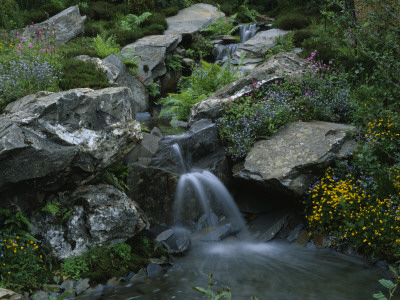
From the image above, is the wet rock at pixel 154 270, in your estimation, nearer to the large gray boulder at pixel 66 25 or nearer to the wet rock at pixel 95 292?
the wet rock at pixel 95 292

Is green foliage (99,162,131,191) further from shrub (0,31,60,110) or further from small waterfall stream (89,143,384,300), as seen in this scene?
shrub (0,31,60,110)

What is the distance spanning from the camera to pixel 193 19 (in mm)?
18391

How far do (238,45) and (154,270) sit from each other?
12018 millimetres

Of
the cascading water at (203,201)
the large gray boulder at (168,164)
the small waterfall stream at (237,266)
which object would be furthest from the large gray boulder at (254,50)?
the small waterfall stream at (237,266)

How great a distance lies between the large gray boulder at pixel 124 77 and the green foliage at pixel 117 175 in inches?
170

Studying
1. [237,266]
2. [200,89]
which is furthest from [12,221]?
[200,89]

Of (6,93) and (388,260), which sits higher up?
(6,93)

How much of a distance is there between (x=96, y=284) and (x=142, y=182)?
2264 mm

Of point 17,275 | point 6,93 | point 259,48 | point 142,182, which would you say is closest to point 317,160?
point 142,182

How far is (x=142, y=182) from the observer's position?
7391 mm

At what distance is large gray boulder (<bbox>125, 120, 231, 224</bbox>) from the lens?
7418mm

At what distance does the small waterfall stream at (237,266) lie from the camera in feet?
17.8

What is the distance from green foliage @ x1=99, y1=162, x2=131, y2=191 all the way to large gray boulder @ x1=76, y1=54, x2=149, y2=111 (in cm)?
431

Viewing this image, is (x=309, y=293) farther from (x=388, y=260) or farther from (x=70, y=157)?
(x=70, y=157)
